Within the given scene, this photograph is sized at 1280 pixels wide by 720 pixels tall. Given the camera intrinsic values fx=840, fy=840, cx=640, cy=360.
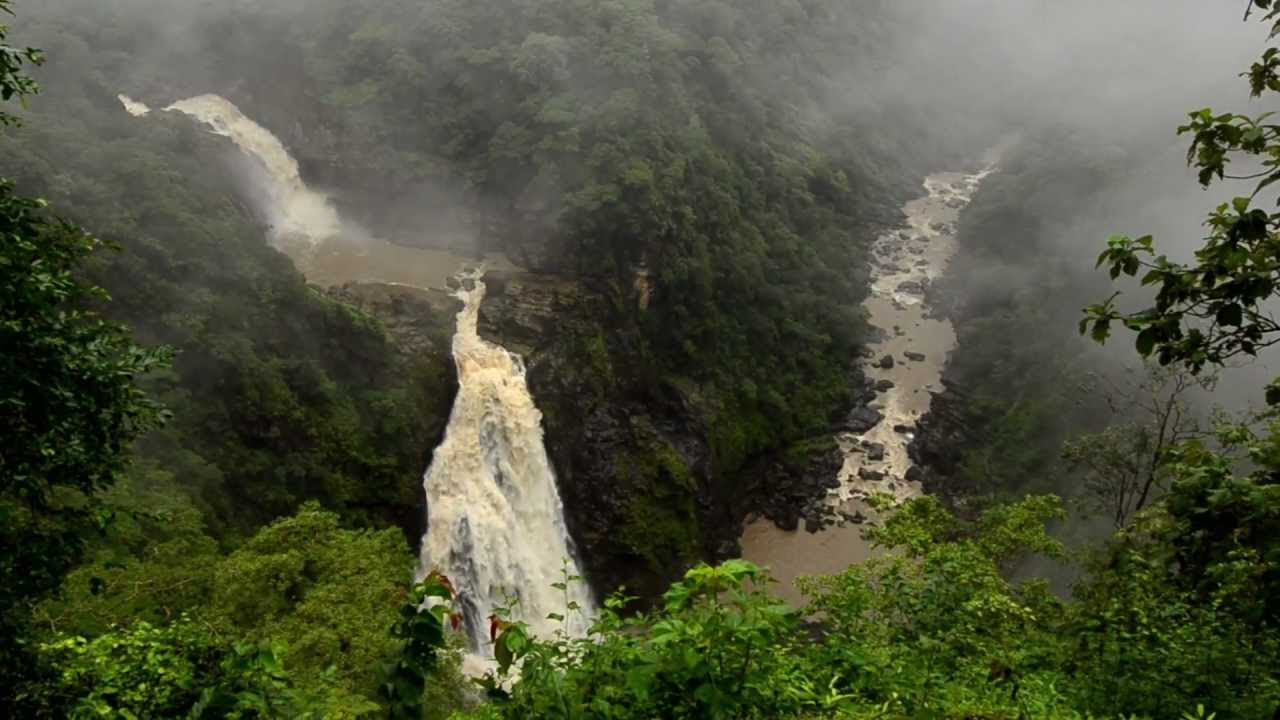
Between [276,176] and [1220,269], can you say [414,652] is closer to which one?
[1220,269]

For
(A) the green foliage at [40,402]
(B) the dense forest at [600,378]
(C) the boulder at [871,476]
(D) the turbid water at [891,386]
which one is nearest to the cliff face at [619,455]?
(B) the dense forest at [600,378]

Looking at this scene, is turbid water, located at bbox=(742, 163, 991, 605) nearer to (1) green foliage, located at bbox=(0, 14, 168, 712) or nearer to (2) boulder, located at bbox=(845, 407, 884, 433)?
(2) boulder, located at bbox=(845, 407, 884, 433)

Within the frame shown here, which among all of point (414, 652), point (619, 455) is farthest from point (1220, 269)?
point (619, 455)

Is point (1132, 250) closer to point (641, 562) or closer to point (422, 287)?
point (641, 562)

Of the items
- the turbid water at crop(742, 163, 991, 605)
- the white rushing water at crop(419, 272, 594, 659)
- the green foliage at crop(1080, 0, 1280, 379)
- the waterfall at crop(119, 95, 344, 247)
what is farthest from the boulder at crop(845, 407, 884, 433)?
the green foliage at crop(1080, 0, 1280, 379)

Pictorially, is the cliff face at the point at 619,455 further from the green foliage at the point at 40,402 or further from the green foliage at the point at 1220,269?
the green foliage at the point at 1220,269

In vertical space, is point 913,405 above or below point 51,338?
above

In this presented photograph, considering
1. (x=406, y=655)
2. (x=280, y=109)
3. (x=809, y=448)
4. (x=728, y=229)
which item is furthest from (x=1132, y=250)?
(x=280, y=109)
